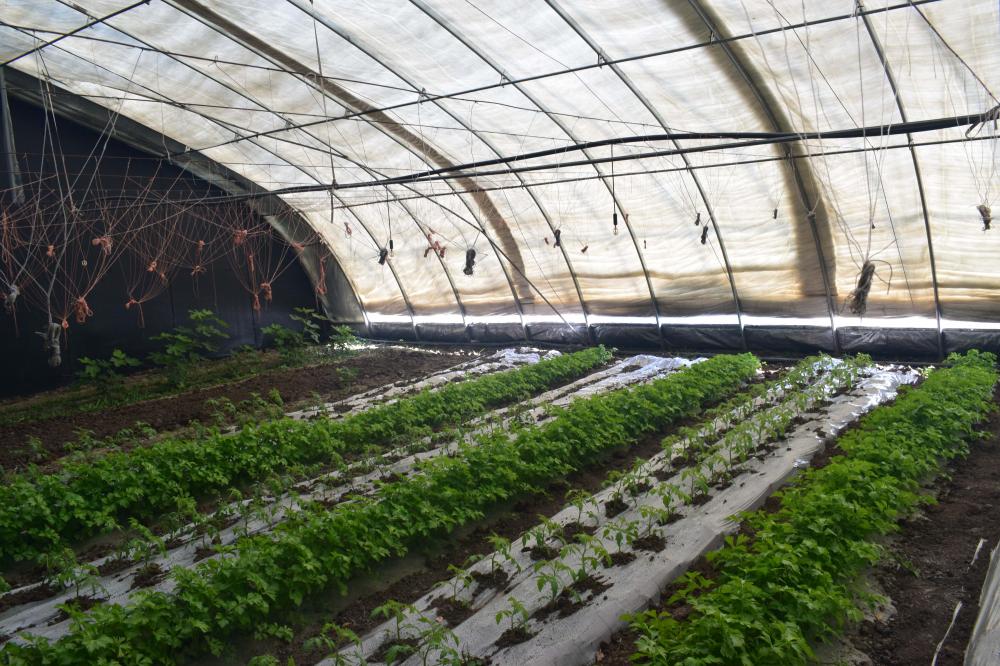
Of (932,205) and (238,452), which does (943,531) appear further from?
(238,452)

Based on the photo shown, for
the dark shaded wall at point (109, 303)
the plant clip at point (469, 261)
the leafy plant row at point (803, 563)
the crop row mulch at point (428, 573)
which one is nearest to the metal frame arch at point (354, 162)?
the plant clip at point (469, 261)

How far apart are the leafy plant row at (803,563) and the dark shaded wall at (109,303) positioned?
45.6 feet

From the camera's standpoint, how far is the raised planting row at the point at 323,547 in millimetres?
4844

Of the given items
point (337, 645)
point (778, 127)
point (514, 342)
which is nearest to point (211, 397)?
point (514, 342)

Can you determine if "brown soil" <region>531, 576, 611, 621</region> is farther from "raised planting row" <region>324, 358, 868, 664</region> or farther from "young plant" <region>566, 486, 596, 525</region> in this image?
"young plant" <region>566, 486, 596, 525</region>

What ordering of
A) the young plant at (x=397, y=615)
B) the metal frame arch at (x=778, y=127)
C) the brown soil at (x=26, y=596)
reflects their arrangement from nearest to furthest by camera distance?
the young plant at (x=397, y=615), the brown soil at (x=26, y=596), the metal frame arch at (x=778, y=127)

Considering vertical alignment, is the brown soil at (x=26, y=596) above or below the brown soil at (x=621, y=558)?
above

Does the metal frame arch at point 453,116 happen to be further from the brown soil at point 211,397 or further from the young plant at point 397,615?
the young plant at point 397,615

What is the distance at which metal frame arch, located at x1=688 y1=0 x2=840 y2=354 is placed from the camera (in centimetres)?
930

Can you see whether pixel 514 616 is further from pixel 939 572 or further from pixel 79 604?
pixel 79 604

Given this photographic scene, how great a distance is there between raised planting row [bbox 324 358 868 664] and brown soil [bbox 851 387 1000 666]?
185cm

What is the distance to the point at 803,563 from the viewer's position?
5000mm

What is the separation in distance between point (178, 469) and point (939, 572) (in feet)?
25.4

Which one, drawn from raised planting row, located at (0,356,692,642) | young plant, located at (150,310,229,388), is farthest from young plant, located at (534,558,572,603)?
young plant, located at (150,310,229,388)
